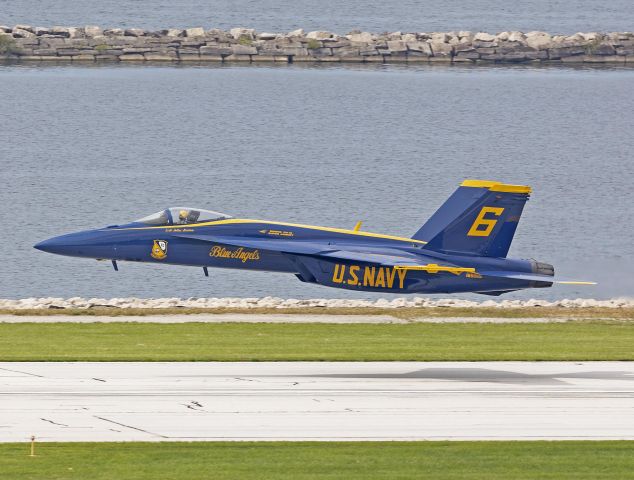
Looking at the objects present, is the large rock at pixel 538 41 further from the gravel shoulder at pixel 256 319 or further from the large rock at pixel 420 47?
the gravel shoulder at pixel 256 319

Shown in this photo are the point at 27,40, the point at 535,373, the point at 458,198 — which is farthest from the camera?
the point at 27,40

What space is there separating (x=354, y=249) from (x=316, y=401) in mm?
8263

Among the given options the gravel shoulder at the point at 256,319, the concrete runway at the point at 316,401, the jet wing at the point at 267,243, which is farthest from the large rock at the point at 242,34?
the concrete runway at the point at 316,401

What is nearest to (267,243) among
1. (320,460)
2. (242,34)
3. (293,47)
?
(320,460)

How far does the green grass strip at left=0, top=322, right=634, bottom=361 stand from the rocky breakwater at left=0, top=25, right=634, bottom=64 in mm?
81926

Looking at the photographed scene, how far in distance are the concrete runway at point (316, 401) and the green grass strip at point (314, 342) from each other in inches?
39.0

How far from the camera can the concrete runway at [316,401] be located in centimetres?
2547

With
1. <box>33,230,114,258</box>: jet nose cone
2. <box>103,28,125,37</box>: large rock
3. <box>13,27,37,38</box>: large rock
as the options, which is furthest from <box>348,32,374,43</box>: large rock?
<box>33,230,114,258</box>: jet nose cone

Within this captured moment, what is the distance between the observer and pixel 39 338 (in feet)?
116

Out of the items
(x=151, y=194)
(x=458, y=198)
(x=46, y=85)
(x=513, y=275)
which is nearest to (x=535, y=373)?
(x=513, y=275)

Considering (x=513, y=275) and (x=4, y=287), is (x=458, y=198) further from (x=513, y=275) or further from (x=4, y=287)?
(x=4, y=287)

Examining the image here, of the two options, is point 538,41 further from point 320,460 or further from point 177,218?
point 320,460

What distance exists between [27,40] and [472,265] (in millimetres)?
90633

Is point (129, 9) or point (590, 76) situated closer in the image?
point (590, 76)
